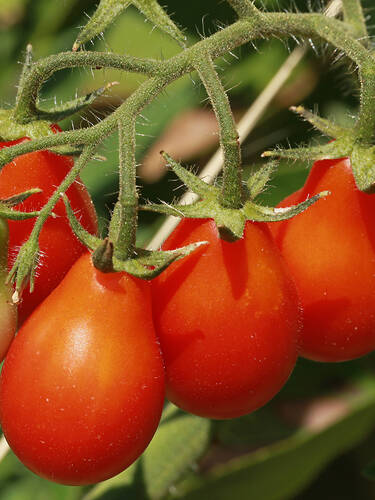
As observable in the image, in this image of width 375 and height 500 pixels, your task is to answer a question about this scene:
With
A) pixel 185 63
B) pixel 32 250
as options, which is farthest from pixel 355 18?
pixel 32 250

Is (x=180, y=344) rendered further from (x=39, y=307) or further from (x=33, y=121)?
(x=33, y=121)

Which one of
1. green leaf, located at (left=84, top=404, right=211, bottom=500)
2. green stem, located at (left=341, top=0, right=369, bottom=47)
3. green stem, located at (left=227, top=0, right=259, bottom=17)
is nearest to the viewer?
green stem, located at (left=227, top=0, right=259, bottom=17)

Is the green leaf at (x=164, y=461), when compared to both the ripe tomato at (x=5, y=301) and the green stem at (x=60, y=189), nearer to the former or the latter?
the ripe tomato at (x=5, y=301)

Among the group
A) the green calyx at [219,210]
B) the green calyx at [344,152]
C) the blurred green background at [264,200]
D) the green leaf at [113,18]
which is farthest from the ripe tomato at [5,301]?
the blurred green background at [264,200]

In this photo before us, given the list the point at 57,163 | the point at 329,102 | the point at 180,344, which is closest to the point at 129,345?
the point at 180,344

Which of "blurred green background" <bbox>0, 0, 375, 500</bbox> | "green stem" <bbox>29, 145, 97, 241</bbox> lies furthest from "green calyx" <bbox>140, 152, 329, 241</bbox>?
"blurred green background" <bbox>0, 0, 375, 500</bbox>

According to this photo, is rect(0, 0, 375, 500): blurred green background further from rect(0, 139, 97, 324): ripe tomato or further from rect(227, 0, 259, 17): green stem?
rect(0, 139, 97, 324): ripe tomato

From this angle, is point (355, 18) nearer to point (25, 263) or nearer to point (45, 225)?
point (45, 225)
